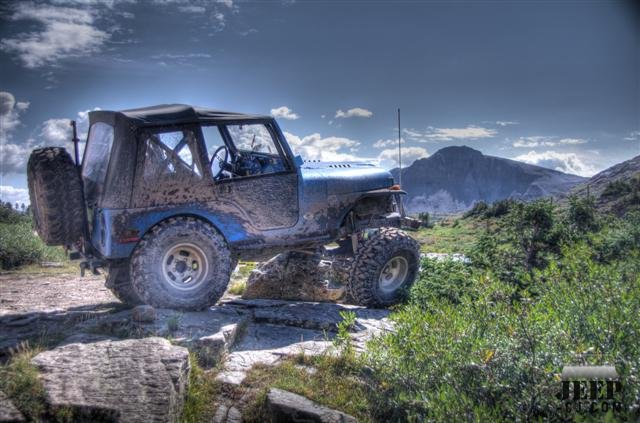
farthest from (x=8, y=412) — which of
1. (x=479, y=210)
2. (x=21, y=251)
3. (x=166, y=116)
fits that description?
(x=479, y=210)

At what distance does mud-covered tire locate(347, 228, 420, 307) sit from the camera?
7.89 metres

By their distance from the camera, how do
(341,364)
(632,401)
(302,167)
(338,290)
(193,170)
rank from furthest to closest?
(338,290)
(302,167)
(193,170)
(341,364)
(632,401)

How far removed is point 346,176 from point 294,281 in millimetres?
2136

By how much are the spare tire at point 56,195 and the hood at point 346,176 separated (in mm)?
3282

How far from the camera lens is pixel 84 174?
7.35m

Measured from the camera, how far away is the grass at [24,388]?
12.2ft

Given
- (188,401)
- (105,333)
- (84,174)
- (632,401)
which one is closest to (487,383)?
(632,401)

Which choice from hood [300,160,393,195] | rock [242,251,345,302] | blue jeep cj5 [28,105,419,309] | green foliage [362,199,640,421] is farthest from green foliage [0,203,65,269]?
green foliage [362,199,640,421]

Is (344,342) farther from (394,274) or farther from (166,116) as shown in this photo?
(166,116)

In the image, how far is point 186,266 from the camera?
6.72 m

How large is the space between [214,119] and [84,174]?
218cm

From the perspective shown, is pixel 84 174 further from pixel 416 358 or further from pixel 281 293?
pixel 416 358

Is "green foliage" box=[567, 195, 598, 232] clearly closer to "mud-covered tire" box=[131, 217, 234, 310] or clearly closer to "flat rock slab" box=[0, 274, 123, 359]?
"mud-covered tire" box=[131, 217, 234, 310]

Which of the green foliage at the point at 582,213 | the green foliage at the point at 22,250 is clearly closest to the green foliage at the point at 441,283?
the green foliage at the point at 22,250
